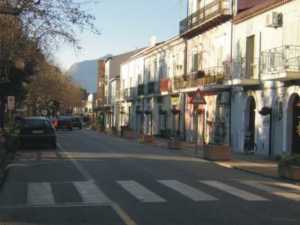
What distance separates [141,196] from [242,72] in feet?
68.1

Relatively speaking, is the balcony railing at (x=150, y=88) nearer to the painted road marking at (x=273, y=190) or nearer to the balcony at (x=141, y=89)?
the balcony at (x=141, y=89)

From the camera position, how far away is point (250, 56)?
3325 centimetres

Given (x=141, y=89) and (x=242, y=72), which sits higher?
(x=141, y=89)

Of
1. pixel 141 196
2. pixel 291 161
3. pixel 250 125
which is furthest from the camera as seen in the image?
pixel 250 125

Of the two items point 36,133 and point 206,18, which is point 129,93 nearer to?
point 206,18

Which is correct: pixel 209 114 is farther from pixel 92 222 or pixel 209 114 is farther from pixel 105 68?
pixel 105 68

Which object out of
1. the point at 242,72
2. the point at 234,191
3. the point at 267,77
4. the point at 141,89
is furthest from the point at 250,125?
the point at 141,89

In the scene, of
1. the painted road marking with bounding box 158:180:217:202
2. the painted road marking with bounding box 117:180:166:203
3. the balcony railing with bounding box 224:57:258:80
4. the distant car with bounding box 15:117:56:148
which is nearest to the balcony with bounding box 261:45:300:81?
the balcony railing with bounding box 224:57:258:80

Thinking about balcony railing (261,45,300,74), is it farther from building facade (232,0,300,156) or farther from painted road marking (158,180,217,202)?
painted road marking (158,180,217,202)

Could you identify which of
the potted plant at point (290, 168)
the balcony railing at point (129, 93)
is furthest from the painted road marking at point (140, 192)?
the balcony railing at point (129, 93)

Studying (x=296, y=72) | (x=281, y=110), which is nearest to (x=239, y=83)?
(x=281, y=110)

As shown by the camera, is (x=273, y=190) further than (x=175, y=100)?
No

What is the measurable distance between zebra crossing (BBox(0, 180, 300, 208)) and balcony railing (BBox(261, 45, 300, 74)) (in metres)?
9.91

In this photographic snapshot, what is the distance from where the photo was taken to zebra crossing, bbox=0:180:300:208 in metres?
13.0
